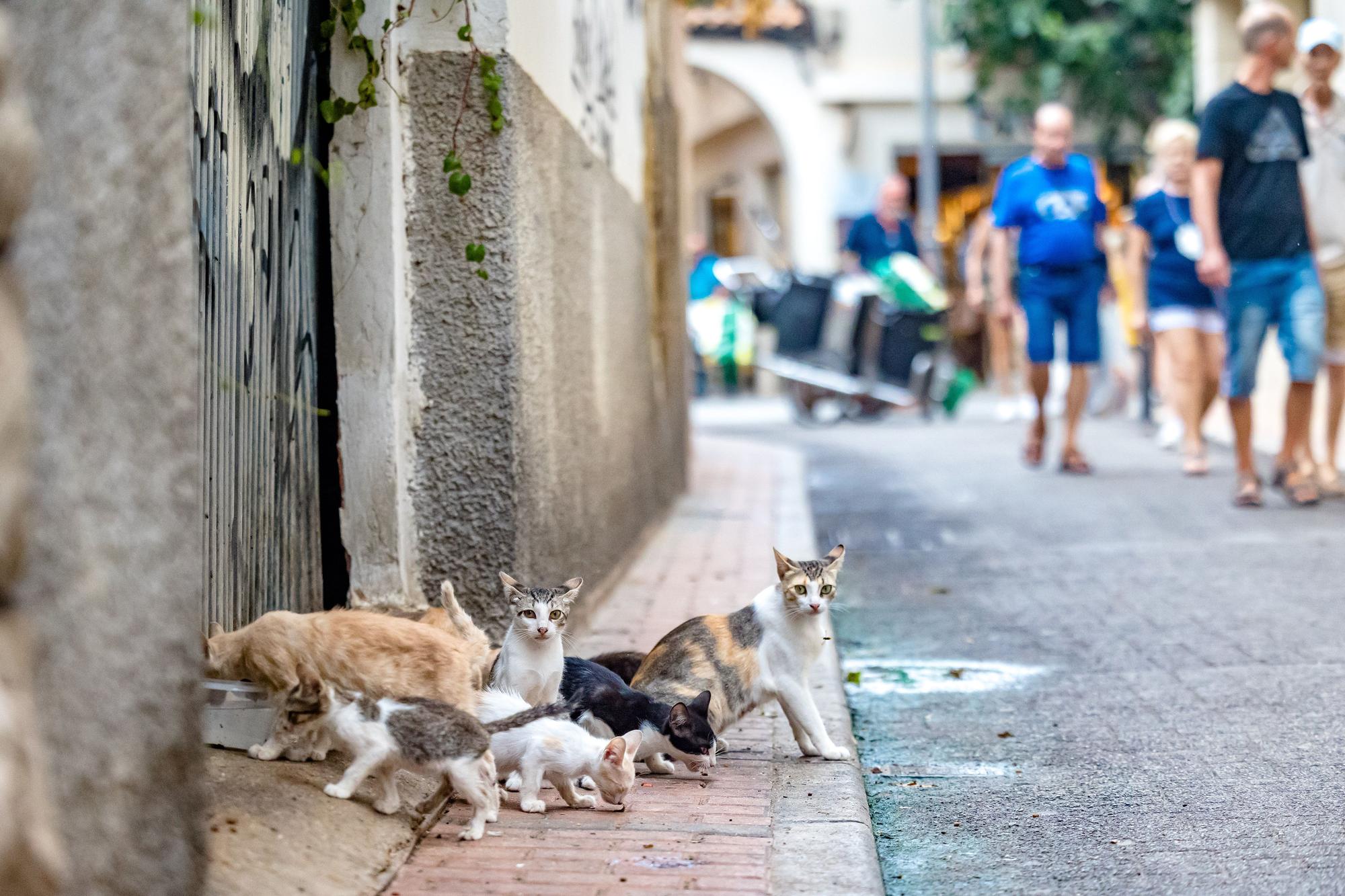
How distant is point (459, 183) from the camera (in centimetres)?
409

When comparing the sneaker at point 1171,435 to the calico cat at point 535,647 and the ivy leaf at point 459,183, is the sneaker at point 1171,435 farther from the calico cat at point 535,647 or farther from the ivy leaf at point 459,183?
the calico cat at point 535,647

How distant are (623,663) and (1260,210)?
4667mm

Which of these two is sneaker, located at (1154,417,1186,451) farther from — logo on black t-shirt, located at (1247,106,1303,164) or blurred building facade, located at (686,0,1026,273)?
blurred building facade, located at (686,0,1026,273)

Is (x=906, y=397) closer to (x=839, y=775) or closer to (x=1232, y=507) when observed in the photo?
(x=1232, y=507)

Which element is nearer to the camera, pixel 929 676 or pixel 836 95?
pixel 929 676

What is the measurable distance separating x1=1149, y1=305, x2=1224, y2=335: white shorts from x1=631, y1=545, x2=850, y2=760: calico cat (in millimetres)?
6205

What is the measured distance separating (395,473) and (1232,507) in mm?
5119

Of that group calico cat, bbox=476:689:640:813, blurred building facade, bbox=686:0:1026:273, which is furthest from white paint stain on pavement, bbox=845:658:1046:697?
blurred building facade, bbox=686:0:1026:273

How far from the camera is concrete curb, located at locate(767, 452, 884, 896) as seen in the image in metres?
2.85

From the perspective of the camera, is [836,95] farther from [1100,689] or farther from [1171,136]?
[1100,689]

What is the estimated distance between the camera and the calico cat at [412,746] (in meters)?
3.02

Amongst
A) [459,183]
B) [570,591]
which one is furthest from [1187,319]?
[570,591]

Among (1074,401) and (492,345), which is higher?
(492,345)

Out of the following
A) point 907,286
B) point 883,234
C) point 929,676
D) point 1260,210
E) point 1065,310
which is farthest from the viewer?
point 883,234
